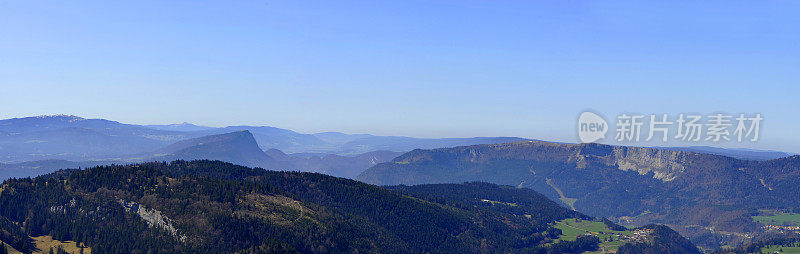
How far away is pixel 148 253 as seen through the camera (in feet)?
653

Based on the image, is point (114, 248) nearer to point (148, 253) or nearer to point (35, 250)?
point (148, 253)

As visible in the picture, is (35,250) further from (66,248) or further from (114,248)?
(114,248)

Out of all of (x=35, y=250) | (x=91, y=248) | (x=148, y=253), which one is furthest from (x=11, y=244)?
(x=148, y=253)

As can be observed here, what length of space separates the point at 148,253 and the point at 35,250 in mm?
39463

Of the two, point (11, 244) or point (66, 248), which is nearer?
point (11, 244)

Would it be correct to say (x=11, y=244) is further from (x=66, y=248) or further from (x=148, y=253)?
(x=148, y=253)

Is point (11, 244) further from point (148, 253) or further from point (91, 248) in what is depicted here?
point (148, 253)

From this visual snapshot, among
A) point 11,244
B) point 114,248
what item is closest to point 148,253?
point 114,248

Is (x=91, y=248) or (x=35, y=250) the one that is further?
(x=91, y=248)

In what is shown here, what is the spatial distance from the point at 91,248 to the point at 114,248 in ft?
32.1

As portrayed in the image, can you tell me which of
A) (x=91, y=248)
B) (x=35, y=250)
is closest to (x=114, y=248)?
(x=91, y=248)

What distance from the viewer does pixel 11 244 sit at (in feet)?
575

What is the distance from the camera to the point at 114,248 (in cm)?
19850

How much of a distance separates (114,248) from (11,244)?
3406 centimetres
